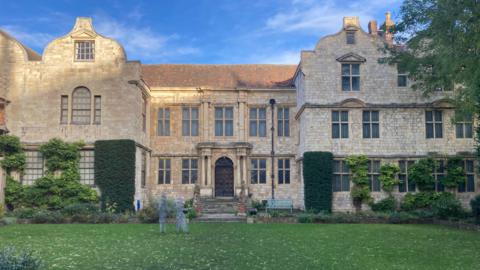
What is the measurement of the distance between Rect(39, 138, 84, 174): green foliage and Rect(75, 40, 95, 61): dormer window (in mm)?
5083

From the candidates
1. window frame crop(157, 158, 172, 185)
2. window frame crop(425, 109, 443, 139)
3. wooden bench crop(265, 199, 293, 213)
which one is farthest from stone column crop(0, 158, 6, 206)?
window frame crop(425, 109, 443, 139)

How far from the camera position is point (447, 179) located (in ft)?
88.5

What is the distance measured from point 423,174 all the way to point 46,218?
67.7 feet

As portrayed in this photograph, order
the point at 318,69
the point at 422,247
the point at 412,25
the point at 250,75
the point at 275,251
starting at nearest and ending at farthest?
the point at 275,251
the point at 422,247
the point at 412,25
the point at 318,69
the point at 250,75

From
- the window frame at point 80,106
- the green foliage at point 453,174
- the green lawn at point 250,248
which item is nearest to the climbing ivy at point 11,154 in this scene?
the window frame at point 80,106

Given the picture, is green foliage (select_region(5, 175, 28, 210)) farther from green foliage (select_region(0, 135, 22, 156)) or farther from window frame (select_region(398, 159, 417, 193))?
window frame (select_region(398, 159, 417, 193))

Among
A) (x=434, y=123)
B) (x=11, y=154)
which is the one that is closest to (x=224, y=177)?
(x=11, y=154)

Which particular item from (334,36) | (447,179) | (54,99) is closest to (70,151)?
(54,99)

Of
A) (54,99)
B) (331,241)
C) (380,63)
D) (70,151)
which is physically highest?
(380,63)

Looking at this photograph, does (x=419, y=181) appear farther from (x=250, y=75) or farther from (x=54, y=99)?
(x=54, y=99)

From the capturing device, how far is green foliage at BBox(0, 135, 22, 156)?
25422 mm

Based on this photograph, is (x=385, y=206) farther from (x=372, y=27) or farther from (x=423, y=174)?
(x=372, y=27)

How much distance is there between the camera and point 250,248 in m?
13.8

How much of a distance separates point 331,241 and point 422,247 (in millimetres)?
2845
